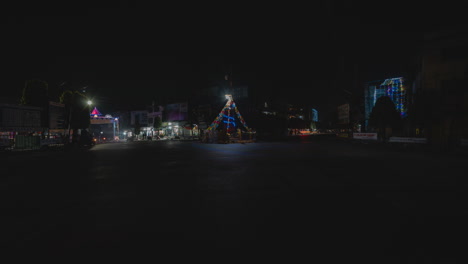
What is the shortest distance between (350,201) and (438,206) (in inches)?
62.2

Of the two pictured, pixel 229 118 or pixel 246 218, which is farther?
pixel 229 118

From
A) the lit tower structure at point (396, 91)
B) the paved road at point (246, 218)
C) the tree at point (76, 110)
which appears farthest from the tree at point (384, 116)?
the tree at point (76, 110)

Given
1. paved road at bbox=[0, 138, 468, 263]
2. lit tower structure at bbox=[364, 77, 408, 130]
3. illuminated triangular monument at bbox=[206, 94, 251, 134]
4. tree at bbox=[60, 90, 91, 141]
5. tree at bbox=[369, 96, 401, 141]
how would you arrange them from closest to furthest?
paved road at bbox=[0, 138, 468, 263], tree at bbox=[60, 90, 91, 141], illuminated triangular monument at bbox=[206, 94, 251, 134], tree at bbox=[369, 96, 401, 141], lit tower structure at bbox=[364, 77, 408, 130]

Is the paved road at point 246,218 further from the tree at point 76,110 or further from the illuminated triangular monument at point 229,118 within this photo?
the tree at point 76,110

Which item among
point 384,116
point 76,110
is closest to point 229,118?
point 76,110

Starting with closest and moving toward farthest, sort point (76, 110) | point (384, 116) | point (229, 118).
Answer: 1. point (76, 110)
2. point (229, 118)
3. point (384, 116)

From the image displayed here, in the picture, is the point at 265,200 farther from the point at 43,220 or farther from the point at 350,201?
the point at 43,220

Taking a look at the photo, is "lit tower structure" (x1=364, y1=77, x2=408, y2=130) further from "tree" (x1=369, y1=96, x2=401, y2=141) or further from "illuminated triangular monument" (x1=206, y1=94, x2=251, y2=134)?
"illuminated triangular monument" (x1=206, y1=94, x2=251, y2=134)

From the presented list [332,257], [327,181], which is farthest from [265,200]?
[327,181]

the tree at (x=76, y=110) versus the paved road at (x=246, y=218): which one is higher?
the tree at (x=76, y=110)

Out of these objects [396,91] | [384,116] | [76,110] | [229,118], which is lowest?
[229,118]

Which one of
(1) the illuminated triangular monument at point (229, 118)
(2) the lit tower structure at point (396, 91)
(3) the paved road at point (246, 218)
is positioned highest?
(2) the lit tower structure at point (396, 91)

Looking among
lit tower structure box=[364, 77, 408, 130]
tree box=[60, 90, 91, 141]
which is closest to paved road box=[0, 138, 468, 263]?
tree box=[60, 90, 91, 141]

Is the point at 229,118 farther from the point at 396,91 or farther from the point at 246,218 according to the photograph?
the point at 396,91
